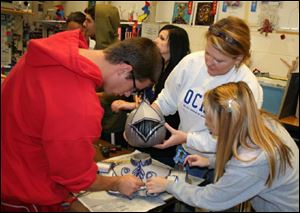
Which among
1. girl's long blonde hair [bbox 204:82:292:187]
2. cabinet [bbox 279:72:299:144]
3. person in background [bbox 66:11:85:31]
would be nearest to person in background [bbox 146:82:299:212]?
girl's long blonde hair [bbox 204:82:292:187]

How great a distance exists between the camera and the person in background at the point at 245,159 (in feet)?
3.69

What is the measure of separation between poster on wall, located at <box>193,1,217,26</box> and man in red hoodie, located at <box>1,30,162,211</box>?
2025 millimetres

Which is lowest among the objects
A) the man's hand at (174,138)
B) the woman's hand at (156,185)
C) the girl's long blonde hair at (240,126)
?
the woman's hand at (156,185)

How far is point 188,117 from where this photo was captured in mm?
1582

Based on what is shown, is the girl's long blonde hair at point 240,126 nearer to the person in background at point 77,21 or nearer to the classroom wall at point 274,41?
the classroom wall at point 274,41

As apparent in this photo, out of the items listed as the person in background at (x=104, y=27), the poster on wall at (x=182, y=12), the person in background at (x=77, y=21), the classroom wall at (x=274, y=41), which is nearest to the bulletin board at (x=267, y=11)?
the classroom wall at (x=274, y=41)

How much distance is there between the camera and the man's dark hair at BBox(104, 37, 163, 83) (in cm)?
110

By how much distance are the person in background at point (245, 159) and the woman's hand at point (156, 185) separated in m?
0.07

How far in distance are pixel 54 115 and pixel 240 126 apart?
63 centimetres

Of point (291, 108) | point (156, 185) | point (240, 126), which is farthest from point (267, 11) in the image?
point (156, 185)

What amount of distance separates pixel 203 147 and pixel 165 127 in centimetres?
23

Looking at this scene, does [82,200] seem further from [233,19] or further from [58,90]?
[233,19]

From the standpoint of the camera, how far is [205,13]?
9.87 feet

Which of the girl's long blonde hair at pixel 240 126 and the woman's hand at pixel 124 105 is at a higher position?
the girl's long blonde hair at pixel 240 126
